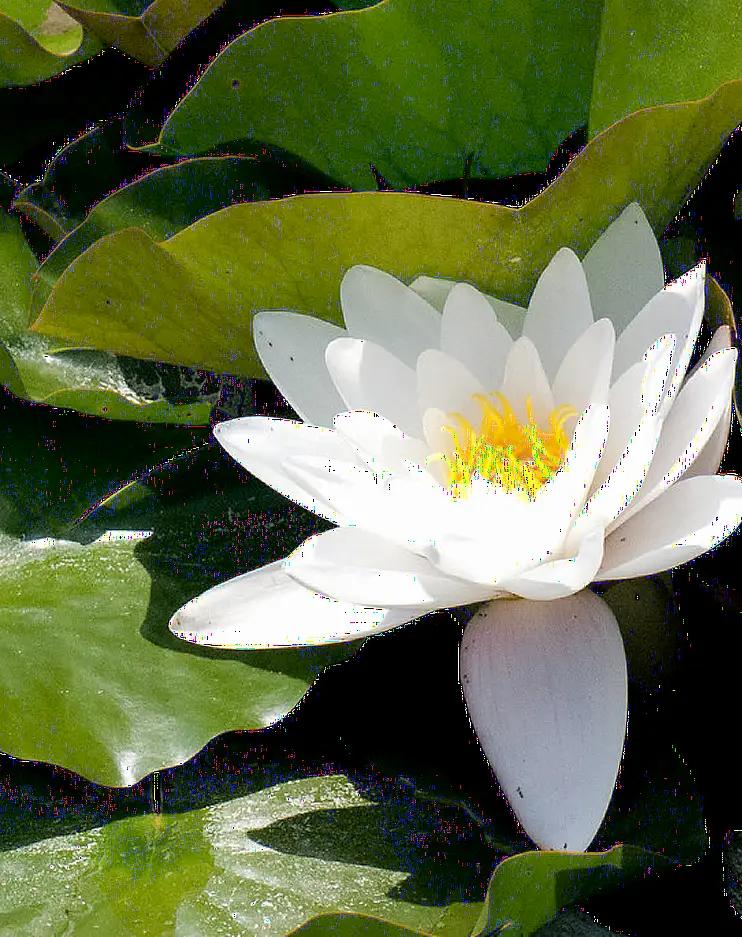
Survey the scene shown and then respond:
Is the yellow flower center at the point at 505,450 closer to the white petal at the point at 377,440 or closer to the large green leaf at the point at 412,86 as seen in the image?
the white petal at the point at 377,440

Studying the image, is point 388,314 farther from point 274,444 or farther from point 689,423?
point 689,423

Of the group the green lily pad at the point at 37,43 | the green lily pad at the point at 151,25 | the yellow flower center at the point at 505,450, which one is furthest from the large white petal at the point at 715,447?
the green lily pad at the point at 37,43

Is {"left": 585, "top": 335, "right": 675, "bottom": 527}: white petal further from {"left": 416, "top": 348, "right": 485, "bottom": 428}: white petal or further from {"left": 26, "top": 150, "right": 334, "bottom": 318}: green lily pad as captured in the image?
{"left": 26, "top": 150, "right": 334, "bottom": 318}: green lily pad

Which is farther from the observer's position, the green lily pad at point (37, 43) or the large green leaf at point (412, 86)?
the green lily pad at point (37, 43)

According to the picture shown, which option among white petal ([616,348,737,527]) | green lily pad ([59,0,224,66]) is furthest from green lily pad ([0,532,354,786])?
green lily pad ([59,0,224,66])

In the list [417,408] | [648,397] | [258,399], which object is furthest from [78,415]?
[648,397]

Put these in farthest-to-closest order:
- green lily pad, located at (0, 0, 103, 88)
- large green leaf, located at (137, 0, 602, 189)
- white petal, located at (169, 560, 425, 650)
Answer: green lily pad, located at (0, 0, 103, 88)
large green leaf, located at (137, 0, 602, 189)
white petal, located at (169, 560, 425, 650)

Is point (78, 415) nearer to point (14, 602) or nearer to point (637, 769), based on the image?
point (14, 602)

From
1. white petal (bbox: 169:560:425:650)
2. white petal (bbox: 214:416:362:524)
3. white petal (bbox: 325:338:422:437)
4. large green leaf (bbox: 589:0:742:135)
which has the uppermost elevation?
large green leaf (bbox: 589:0:742:135)
